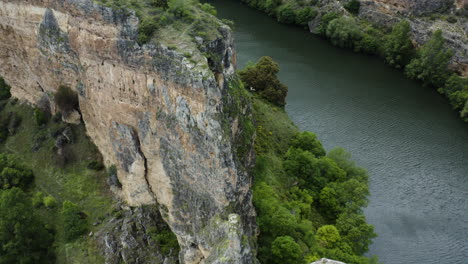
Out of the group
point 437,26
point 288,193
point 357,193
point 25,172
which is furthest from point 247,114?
point 437,26

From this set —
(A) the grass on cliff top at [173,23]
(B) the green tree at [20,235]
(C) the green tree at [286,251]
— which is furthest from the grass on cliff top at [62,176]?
Answer: (A) the grass on cliff top at [173,23]

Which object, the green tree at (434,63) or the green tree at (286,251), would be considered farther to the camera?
the green tree at (434,63)

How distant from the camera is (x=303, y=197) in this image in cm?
3741

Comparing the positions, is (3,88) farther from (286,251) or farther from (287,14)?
(287,14)

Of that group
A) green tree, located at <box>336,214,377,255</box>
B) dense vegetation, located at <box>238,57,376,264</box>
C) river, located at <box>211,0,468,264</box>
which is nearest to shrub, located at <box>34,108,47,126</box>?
dense vegetation, located at <box>238,57,376,264</box>

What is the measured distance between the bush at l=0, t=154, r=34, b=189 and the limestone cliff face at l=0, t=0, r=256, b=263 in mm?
6986

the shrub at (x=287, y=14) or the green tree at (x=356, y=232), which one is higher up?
the shrub at (x=287, y=14)

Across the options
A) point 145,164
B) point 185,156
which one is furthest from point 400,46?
point 185,156

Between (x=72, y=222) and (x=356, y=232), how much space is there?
22563 mm

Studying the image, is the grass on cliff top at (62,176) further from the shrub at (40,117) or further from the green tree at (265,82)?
the green tree at (265,82)

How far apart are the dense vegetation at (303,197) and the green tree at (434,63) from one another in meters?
26.9

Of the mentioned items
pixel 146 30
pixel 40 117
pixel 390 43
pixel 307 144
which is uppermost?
pixel 146 30

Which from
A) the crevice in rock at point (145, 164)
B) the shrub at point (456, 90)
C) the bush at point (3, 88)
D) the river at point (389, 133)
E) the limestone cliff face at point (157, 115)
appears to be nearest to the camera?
the limestone cliff face at point (157, 115)

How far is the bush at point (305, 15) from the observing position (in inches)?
2963
